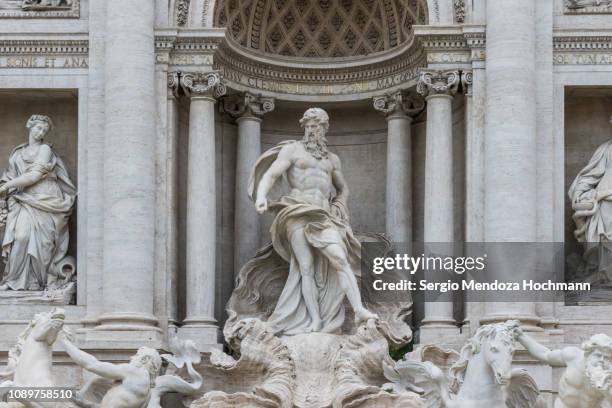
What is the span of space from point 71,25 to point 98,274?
12.1 feet

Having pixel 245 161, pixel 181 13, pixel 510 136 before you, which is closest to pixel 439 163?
pixel 510 136

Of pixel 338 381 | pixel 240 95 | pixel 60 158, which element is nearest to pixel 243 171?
pixel 240 95

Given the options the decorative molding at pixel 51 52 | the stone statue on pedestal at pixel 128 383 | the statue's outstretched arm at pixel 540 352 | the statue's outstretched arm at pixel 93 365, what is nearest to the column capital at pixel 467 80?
the statue's outstretched arm at pixel 540 352

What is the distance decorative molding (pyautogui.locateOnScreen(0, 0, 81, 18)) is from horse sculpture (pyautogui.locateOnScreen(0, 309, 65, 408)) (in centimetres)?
525

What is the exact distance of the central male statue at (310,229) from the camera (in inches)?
895

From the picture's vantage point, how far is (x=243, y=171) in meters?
24.6

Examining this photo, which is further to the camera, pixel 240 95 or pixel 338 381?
pixel 240 95

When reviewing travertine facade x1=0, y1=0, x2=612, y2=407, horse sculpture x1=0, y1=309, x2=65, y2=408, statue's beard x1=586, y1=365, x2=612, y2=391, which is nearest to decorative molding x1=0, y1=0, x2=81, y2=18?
travertine facade x1=0, y1=0, x2=612, y2=407

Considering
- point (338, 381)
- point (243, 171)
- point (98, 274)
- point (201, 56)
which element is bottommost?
point (338, 381)

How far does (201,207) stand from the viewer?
76.7ft

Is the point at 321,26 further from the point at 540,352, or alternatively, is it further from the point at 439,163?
the point at 540,352

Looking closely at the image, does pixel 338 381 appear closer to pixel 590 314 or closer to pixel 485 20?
pixel 590 314

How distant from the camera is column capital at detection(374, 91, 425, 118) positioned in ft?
80.7

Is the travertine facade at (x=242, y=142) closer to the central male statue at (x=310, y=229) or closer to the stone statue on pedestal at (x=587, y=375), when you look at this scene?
the central male statue at (x=310, y=229)
